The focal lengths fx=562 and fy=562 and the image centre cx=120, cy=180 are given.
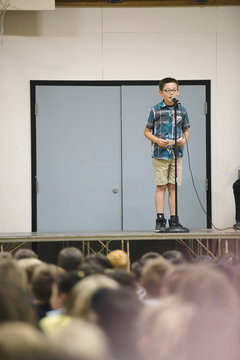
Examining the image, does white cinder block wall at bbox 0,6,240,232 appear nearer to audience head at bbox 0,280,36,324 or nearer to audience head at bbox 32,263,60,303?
audience head at bbox 32,263,60,303

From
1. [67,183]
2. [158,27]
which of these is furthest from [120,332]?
[158,27]

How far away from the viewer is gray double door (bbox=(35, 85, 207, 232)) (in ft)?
21.6

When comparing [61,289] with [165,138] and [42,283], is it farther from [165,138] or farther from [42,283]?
[165,138]

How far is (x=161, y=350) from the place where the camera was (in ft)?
4.78

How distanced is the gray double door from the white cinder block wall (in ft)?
0.57

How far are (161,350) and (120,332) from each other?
0.45 feet

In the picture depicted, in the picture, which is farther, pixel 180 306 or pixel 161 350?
pixel 180 306

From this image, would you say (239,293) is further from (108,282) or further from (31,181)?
(31,181)

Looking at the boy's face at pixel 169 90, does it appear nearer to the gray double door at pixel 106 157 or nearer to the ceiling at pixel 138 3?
the gray double door at pixel 106 157

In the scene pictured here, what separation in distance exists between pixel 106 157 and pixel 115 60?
44.8 inches

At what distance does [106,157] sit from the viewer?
6633mm

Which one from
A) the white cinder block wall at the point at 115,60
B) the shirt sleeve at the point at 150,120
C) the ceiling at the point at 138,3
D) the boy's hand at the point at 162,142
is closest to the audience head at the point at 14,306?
the boy's hand at the point at 162,142

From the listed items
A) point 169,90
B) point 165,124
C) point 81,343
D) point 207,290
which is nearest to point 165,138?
point 165,124

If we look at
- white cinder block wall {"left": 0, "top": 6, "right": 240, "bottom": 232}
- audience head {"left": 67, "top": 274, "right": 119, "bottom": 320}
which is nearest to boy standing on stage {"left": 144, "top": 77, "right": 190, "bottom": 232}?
white cinder block wall {"left": 0, "top": 6, "right": 240, "bottom": 232}
